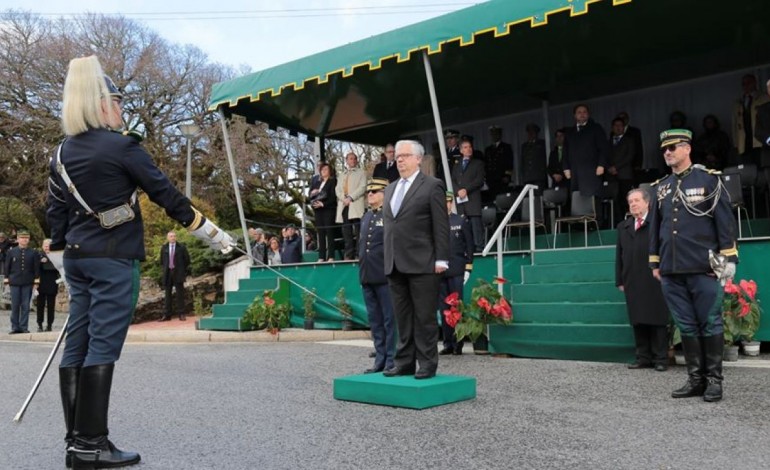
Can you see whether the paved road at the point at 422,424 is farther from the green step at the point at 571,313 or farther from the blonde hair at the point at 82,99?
the blonde hair at the point at 82,99

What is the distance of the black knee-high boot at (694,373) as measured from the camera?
523 cm

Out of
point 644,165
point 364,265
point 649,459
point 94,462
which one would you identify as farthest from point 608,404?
point 644,165

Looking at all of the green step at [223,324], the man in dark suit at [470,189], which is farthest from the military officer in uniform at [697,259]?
the green step at [223,324]

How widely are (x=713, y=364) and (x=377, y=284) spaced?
2.98 meters

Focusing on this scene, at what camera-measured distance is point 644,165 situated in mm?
12180

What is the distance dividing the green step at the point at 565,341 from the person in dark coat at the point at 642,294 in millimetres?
289

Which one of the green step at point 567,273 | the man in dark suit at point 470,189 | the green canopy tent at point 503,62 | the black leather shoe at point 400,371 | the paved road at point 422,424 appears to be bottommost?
the paved road at point 422,424

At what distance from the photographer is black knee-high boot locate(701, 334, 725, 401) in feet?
16.6

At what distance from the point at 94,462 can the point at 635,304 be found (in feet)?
16.9

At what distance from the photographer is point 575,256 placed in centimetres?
872

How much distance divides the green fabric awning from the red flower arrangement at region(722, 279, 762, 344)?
3068 mm

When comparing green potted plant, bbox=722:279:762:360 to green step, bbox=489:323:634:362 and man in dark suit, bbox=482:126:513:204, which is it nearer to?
green step, bbox=489:323:634:362

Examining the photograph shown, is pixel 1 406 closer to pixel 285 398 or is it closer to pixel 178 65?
pixel 285 398

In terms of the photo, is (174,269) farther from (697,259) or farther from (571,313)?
(697,259)
